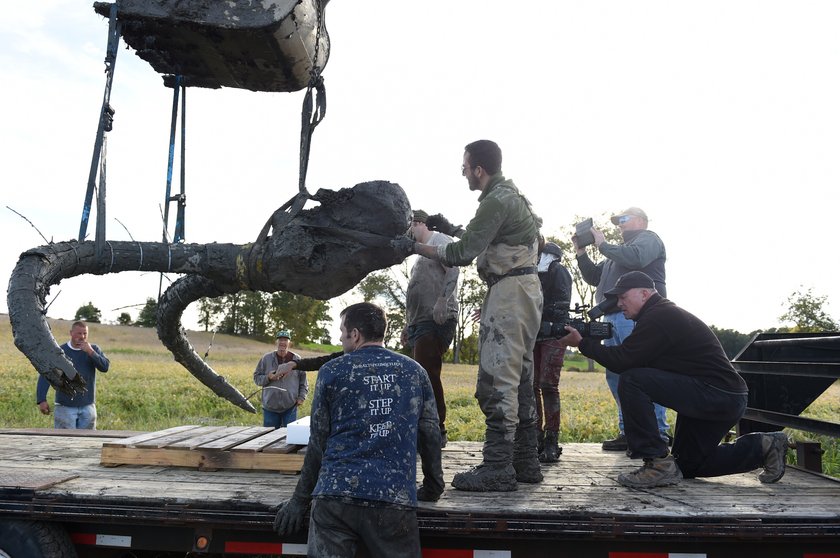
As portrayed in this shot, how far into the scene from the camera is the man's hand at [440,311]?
4836 millimetres

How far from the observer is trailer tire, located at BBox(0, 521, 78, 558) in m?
3.38

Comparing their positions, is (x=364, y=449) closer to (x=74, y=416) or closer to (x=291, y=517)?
(x=291, y=517)

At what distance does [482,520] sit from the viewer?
320 centimetres

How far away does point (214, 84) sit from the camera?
4.74 metres

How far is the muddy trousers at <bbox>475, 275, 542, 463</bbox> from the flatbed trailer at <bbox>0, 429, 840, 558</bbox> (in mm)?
315

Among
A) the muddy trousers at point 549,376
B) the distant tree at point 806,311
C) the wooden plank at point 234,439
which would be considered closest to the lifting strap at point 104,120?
the wooden plank at point 234,439

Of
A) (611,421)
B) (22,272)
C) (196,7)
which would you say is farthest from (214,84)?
(611,421)

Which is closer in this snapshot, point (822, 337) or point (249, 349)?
point (822, 337)

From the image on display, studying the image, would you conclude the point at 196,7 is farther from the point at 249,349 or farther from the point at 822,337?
the point at 249,349

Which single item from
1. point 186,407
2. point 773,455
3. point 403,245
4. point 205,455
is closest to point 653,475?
point 773,455

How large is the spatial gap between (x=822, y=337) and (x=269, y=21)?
4473 mm

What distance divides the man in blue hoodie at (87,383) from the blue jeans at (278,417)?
1.90m

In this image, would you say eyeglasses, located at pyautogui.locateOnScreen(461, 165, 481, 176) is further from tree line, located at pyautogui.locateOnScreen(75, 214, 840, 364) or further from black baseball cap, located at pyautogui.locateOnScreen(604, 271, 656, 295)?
tree line, located at pyautogui.locateOnScreen(75, 214, 840, 364)

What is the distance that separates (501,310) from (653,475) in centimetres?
138
